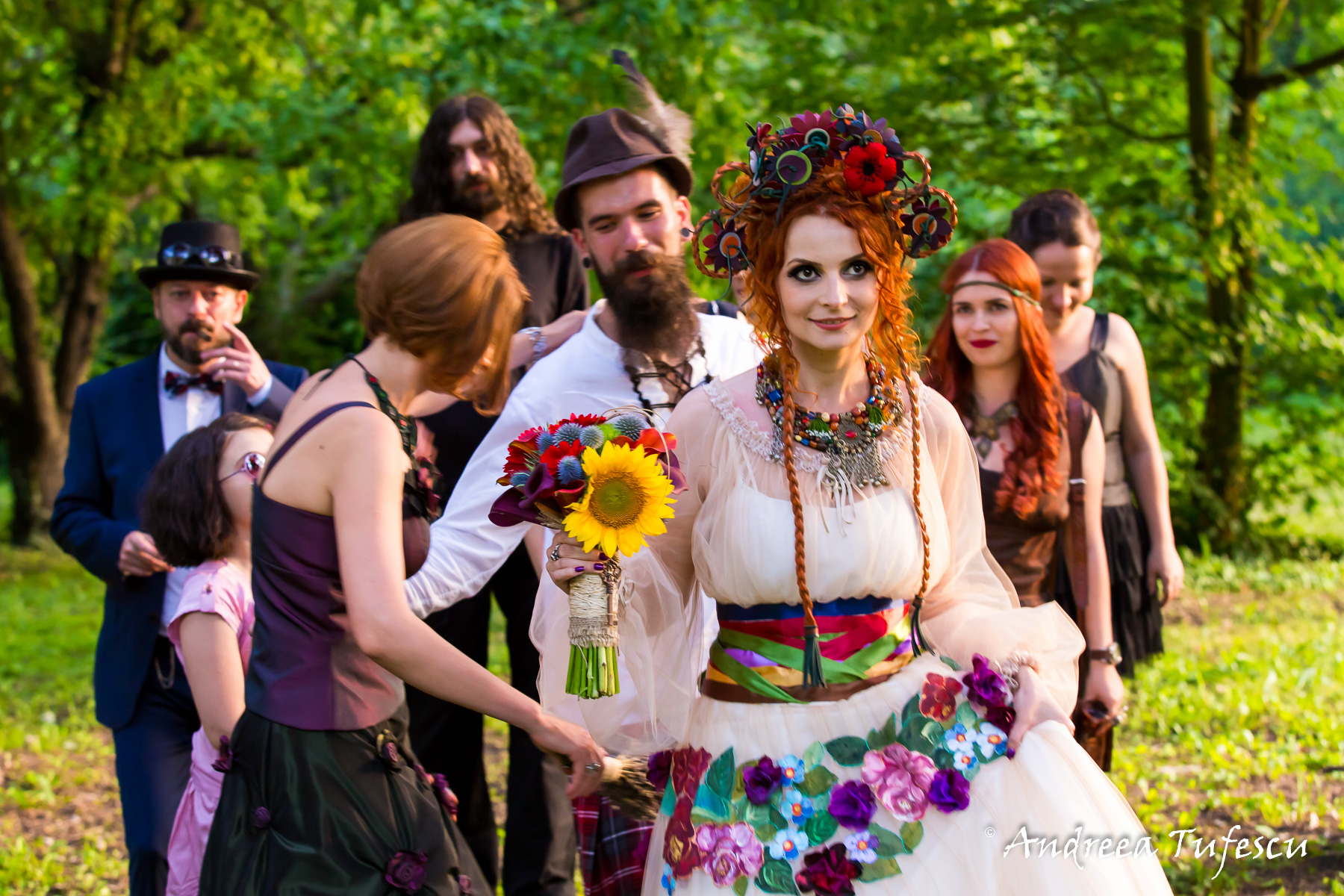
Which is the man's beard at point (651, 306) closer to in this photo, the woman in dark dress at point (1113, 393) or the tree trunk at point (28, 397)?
the woman in dark dress at point (1113, 393)

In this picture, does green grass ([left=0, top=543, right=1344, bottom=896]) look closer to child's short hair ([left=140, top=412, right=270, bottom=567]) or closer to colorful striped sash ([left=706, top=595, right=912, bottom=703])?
child's short hair ([left=140, top=412, right=270, bottom=567])

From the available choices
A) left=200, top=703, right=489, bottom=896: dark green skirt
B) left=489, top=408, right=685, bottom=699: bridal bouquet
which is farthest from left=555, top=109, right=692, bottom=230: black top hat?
left=200, top=703, right=489, bottom=896: dark green skirt

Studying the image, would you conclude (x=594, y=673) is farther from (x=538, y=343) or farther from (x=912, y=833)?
(x=538, y=343)

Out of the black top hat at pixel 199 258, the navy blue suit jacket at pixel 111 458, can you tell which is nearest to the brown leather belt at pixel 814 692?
the navy blue suit jacket at pixel 111 458

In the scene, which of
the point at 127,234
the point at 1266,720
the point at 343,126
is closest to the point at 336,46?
the point at 343,126

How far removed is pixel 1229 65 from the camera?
34.6 ft

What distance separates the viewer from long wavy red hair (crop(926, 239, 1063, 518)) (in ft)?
12.8

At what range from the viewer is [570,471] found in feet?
7.66

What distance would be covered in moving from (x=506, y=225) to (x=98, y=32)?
1134 cm

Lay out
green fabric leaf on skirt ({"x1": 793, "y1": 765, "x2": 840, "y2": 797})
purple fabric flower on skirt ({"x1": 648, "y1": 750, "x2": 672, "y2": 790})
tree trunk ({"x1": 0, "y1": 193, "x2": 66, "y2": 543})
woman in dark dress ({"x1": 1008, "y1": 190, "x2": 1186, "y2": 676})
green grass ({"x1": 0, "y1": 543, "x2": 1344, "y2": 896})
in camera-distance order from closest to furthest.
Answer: green fabric leaf on skirt ({"x1": 793, "y1": 765, "x2": 840, "y2": 797}) < purple fabric flower on skirt ({"x1": 648, "y1": 750, "x2": 672, "y2": 790}) < woman in dark dress ({"x1": 1008, "y1": 190, "x2": 1186, "y2": 676}) < green grass ({"x1": 0, "y1": 543, "x2": 1344, "y2": 896}) < tree trunk ({"x1": 0, "y1": 193, "x2": 66, "y2": 543})

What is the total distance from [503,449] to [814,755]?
141 cm

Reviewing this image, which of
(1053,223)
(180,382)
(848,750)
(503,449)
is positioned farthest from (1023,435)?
(180,382)

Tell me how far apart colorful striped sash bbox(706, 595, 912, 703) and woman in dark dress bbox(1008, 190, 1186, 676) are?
91.0 inches

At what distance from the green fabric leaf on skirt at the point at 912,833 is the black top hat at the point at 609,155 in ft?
6.71
